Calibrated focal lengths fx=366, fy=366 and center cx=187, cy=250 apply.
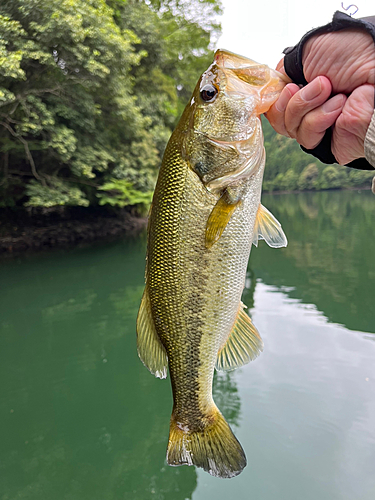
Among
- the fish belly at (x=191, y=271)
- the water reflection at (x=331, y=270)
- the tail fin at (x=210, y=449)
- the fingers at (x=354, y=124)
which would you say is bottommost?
the water reflection at (x=331, y=270)

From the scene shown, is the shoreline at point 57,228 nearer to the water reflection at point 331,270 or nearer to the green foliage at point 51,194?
the green foliage at point 51,194

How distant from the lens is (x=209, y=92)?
4.87ft

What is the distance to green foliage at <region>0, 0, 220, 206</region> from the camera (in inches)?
368

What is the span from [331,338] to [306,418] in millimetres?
2346

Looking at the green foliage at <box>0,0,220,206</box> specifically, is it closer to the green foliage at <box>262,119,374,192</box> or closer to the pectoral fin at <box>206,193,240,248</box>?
the pectoral fin at <box>206,193,240,248</box>

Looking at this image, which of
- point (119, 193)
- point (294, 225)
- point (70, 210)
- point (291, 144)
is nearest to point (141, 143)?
point (119, 193)

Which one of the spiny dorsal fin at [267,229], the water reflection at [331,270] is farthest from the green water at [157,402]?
the spiny dorsal fin at [267,229]

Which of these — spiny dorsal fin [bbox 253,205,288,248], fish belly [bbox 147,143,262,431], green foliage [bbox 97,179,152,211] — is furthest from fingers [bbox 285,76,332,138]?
green foliage [bbox 97,179,152,211]

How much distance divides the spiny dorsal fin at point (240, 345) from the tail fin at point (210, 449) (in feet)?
0.85

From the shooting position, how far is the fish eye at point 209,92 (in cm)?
148

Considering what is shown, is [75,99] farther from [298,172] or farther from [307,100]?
[298,172]

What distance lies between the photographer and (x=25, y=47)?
9.23 meters

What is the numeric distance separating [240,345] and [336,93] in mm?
1113

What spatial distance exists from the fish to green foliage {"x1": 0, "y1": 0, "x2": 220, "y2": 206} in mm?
8766
